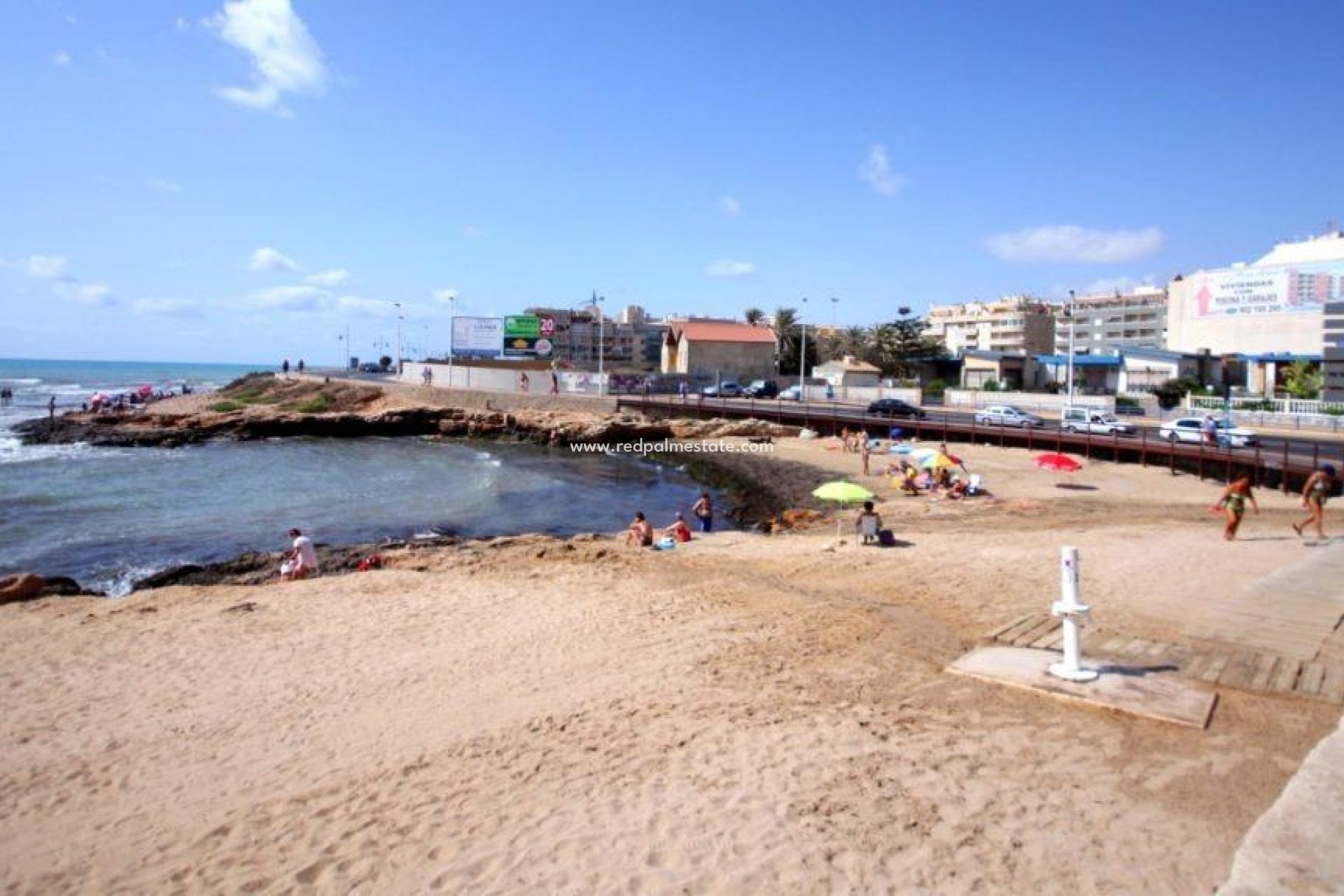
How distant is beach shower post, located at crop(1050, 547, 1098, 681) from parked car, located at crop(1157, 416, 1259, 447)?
84.9 feet

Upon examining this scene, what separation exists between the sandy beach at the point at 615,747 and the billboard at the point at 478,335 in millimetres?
63562

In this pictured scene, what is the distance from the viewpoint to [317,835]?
6.16m

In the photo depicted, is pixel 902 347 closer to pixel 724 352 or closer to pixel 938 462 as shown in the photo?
pixel 724 352

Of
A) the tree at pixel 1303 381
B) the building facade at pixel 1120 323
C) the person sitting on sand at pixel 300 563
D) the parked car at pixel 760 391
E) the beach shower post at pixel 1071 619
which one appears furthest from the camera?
the building facade at pixel 1120 323

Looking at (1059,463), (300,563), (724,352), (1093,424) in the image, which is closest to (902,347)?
(724,352)

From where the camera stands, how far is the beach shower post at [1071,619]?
7.66 metres

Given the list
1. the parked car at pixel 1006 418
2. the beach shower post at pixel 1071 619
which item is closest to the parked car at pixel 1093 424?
the parked car at pixel 1006 418

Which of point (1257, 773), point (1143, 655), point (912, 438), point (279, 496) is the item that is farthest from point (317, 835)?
point (912, 438)

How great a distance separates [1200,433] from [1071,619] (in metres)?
31.2

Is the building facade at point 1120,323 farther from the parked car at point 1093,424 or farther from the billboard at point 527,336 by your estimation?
the parked car at point 1093,424

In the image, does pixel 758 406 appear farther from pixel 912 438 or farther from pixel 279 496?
pixel 279 496

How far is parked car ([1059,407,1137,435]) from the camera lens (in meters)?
36.6

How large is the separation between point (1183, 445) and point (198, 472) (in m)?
39.3

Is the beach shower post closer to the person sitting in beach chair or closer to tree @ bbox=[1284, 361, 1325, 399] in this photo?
the person sitting in beach chair
